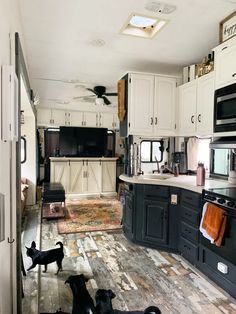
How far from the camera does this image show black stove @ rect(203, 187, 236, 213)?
2.23m

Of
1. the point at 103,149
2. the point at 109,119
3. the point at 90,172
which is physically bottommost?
the point at 90,172

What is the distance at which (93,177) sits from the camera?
6.98 metres

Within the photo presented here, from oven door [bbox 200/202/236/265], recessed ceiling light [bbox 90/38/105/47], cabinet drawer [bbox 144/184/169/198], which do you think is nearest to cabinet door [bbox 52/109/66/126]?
Answer: recessed ceiling light [bbox 90/38/105/47]

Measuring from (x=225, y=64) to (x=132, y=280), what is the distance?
2445mm

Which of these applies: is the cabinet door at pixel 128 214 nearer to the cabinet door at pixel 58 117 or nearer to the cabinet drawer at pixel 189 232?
the cabinet drawer at pixel 189 232

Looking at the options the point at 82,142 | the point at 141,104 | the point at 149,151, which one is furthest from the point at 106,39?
the point at 82,142

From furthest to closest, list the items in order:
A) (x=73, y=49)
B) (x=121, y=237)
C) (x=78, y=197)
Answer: (x=78, y=197)
(x=121, y=237)
(x=73, y=49)

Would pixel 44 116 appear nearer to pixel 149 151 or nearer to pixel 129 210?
pixel 149 151

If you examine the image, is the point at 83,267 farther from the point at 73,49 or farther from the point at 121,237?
the point at 73,49

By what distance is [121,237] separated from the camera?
3.78 m

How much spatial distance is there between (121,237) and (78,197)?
320 centimetres

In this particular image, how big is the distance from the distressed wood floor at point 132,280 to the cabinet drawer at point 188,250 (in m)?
0.10

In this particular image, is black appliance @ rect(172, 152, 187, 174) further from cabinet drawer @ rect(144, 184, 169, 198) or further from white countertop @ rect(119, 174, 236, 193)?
cabinet drawer @ rect(144, 184, 169, 198)

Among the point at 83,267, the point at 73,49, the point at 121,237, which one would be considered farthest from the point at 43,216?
the point at 73,49
